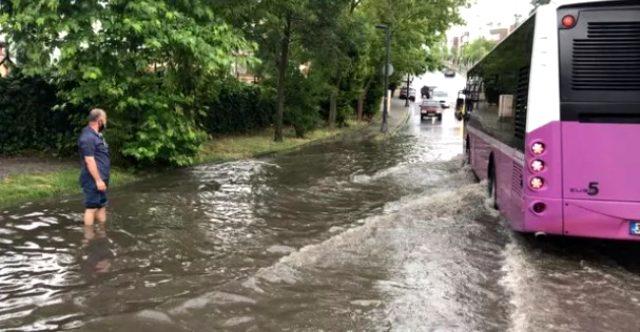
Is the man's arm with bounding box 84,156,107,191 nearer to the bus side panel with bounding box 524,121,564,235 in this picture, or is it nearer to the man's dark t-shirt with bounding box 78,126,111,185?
the man's dark t-shirt with bounding box 78,126,111,185

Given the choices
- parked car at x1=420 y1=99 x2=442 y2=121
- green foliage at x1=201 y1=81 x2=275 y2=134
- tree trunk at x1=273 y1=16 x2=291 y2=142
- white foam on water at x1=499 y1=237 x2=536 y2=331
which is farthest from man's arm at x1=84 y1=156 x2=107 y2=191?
parked car at x1=420 y1=99 x2=442 y2=121

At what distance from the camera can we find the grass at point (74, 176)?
416 inches

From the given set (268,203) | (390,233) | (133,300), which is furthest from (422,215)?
(133,300)

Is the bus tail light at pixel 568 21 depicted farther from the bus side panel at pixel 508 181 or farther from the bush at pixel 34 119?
the bush at pixel 34 119

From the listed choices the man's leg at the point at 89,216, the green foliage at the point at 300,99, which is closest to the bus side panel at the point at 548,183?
the man's leg at the point at 89,216

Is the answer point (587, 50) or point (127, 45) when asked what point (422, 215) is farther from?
point (127, 45)

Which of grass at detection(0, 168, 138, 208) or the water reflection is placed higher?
grass at detection(0, 168, 138, 208)

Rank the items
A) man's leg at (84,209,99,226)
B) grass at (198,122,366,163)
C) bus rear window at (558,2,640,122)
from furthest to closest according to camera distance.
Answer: grass at (198,122,366,163), man's leg at (84,209,99,226), bus rear window at (558,2,640,122)

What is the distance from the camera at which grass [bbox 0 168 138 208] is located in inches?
408

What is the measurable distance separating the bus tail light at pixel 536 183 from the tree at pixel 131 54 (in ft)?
25.0

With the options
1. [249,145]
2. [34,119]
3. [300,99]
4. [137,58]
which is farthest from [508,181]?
[300,99]

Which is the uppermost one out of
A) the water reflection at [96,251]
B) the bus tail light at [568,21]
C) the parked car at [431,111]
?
the bus tail light at [568,21]

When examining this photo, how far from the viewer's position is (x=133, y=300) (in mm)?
5781

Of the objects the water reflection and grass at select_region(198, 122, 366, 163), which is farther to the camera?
grass at select_region(198, 122, 366, 163)
